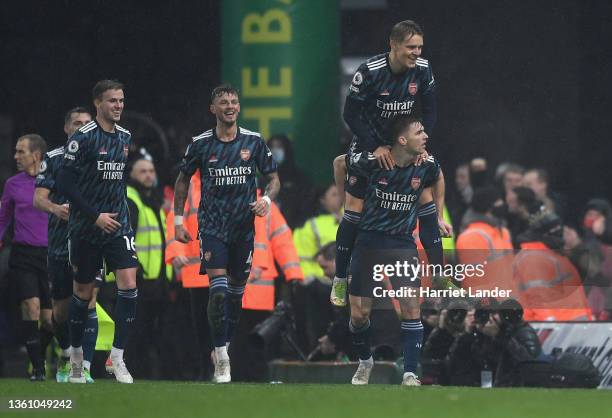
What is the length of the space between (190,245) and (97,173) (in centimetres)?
245

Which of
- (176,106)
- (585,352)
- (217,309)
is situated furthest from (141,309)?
(176,106)

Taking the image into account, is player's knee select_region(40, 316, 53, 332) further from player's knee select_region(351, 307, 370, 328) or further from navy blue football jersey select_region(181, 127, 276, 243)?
player's knee select_region(351, 307, 370, 328)

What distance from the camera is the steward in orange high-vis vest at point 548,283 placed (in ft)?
52.0

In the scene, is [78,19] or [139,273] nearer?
[139,273]

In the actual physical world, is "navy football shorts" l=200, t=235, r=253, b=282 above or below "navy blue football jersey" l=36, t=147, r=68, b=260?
below

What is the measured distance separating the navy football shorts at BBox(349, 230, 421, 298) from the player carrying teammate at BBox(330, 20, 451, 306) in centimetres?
21

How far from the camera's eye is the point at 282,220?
658 inches

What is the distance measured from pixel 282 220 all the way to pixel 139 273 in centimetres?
130

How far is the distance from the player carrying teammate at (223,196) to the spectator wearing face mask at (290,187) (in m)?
2.93

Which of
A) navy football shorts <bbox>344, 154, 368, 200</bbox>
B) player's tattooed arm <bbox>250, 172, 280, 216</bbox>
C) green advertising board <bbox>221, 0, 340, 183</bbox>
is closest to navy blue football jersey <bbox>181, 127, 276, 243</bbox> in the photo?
player's tattooed arm <bbox>250, 172, 280, 216</bbox>

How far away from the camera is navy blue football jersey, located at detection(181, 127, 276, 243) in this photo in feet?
48.0

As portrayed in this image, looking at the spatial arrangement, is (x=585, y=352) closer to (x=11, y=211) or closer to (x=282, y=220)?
(x=282, y=220)

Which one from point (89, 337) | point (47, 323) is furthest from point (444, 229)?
point (47, 323)

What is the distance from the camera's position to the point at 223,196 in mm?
14656
